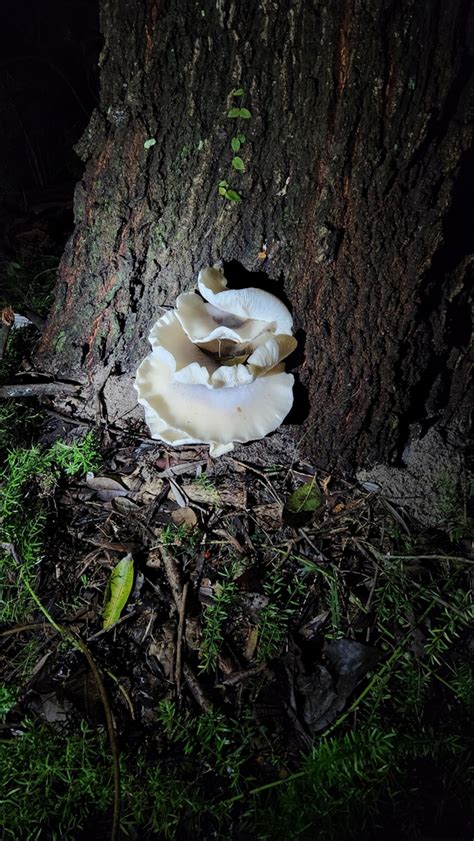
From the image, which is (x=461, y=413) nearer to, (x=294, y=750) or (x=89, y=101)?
(x=294, y=750)

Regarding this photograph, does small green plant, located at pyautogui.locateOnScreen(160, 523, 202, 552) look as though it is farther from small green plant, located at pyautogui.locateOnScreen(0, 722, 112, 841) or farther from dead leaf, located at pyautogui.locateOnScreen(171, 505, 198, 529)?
small green plant, located at pyautogui.locateOnScreen(0, 722, 112, 841)

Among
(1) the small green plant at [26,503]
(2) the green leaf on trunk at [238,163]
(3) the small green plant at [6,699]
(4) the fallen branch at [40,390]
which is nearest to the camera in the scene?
(3) the small green plant at [6,699]

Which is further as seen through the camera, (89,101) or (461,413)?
(89,101)

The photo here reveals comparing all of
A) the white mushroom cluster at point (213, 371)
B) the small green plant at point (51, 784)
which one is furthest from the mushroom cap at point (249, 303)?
the small green plant at point (51, 784)

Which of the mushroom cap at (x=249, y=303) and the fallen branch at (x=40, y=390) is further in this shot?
the fallen branch at (x=40, y=390)

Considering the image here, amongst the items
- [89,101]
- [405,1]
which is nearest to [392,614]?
[405,1]

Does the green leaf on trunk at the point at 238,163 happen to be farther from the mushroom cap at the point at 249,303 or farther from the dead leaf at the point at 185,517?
the dead leaf at the point at 185,517
